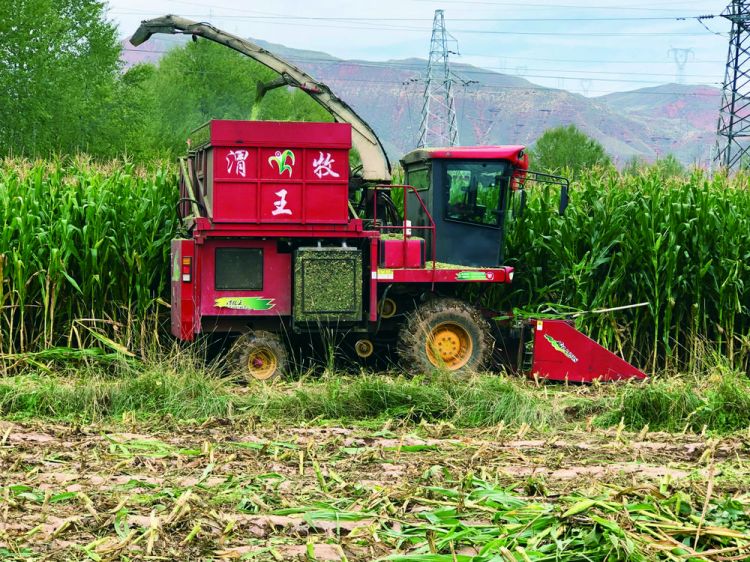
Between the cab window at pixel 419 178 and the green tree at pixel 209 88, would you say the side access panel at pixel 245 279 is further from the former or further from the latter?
the green tree at pixel 209 88

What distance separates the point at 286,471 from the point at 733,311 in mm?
8168

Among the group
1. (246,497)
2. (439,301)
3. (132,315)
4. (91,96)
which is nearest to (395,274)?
(439,301)

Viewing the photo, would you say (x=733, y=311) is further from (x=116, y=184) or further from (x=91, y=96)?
(x=91, y=96)

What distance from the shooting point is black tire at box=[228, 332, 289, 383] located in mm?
11695

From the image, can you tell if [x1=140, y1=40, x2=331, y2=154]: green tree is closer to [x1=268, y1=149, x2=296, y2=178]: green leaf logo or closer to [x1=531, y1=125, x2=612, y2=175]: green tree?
[x1=531, y1=125, x2=612, y2=175]: green tree

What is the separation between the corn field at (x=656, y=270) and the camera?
42.5 ft

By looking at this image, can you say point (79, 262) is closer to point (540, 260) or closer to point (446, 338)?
point (446, 338)

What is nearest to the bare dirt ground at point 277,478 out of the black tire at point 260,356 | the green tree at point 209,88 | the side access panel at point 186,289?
the side access panel at point 186,289

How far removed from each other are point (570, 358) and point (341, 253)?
2879 mm

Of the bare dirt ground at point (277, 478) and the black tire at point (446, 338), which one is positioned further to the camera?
the black tire at point (446, 338)

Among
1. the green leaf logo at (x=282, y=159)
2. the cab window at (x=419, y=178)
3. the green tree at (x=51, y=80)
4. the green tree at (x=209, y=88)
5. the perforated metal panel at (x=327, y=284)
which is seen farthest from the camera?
the green tree at (x=209, y=88)

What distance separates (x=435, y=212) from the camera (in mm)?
12680

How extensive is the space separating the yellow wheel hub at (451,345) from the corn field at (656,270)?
52.5 inches

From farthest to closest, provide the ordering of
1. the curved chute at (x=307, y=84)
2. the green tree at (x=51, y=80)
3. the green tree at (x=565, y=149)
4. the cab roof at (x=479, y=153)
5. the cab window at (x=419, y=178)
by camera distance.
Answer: the green tree at (x=565, y=149), the green tree at (x=51, y=80), the curved chute at (x=307, y=84), the cab window at (x=419, y=178), the cab roof at (x=479, y=153)
